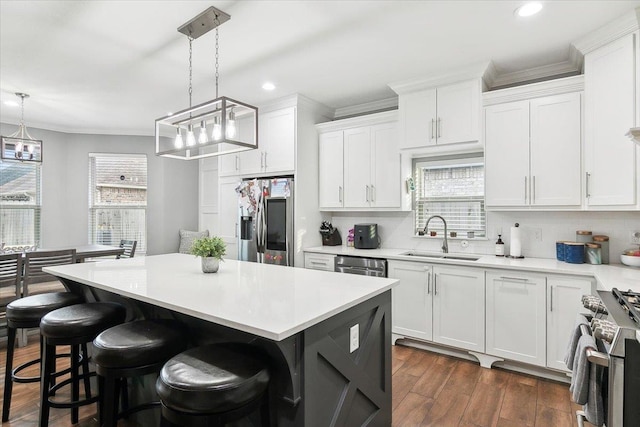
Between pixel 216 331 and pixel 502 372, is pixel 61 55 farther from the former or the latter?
pixel 502 372

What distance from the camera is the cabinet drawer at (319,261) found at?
12.5ft

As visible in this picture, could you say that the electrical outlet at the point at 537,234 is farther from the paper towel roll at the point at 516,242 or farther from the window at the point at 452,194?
the window at the point at 452,194

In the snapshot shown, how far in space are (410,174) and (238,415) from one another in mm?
3154

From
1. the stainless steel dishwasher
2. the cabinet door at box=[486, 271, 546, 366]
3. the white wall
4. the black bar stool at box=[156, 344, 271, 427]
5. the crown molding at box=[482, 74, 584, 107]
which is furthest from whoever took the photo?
the white wall

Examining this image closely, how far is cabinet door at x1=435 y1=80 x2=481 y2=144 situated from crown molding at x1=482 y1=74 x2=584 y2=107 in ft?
0.39

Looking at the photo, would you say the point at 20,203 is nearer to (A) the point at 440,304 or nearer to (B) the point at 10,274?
(B) the point at 10,274

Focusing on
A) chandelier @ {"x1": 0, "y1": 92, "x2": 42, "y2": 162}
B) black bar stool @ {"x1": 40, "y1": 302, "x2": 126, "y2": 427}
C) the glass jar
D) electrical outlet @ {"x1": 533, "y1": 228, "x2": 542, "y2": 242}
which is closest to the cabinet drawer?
electrical outlet @ {"x1": 533, "y1": 228, "x2": 542, "y2": 242}

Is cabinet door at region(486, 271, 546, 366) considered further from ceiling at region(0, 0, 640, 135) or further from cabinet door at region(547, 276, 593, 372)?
ceiling at region(0, 0, 640, 135)

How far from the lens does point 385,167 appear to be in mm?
3832

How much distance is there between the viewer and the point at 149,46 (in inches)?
109

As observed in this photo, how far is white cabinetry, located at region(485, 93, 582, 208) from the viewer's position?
2.84 m

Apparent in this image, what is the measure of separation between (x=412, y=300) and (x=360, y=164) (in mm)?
1622

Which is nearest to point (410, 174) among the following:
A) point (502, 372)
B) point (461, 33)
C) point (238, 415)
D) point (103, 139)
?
point (461, 33)

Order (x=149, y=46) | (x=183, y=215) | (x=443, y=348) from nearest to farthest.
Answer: (x=149, y=46) < (x=443, y=348) < (x=183, y=215)
